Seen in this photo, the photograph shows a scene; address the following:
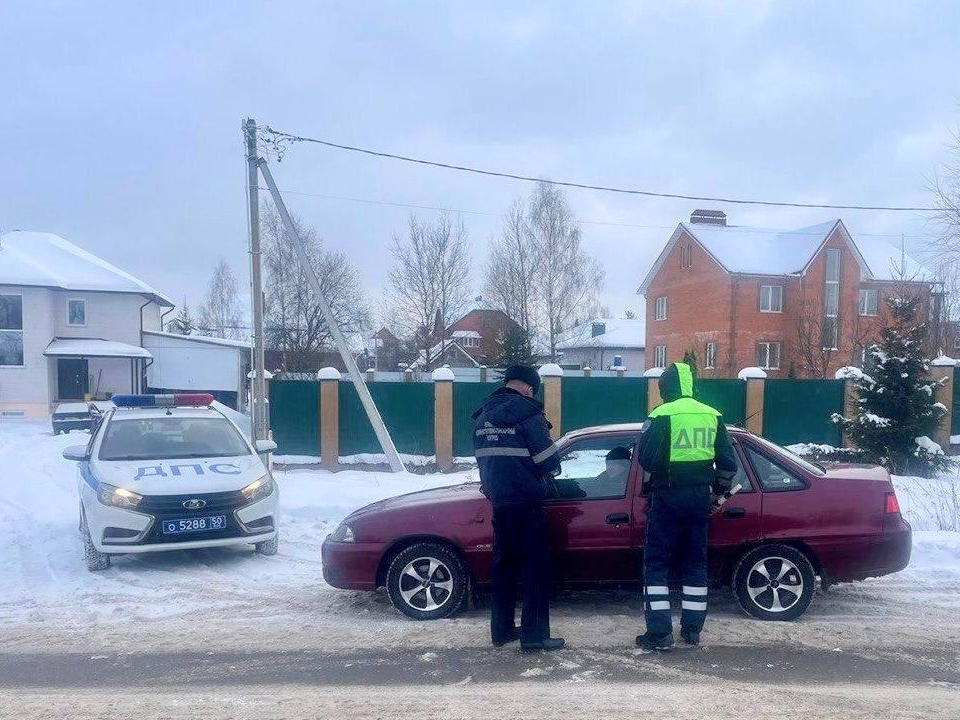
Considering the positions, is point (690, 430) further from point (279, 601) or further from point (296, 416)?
point (296, 416)

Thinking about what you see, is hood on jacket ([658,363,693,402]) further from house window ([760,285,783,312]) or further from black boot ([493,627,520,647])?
house window ([760,285,783,312])

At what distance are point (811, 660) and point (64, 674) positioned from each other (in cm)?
477

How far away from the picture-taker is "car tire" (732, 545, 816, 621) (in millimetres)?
5781

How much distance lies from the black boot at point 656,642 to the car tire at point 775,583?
2.97 ft

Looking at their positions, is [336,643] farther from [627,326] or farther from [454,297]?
[627,326]

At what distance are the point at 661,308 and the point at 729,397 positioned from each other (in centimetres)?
2719

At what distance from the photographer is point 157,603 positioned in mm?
6520

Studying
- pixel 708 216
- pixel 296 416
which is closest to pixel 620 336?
pixel 708 216

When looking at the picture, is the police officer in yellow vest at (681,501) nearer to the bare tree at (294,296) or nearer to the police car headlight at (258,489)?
the police car headlight at (258,489)

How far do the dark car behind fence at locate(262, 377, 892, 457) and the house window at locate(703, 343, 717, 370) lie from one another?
67.0ft

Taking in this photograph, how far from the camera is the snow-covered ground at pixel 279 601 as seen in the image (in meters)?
5.70

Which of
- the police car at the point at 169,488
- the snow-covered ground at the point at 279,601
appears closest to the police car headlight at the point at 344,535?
the snow-covered ground at the point at 279,601

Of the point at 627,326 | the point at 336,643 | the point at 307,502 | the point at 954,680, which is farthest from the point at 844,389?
the point at 627,326

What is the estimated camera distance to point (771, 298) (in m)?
36.3
